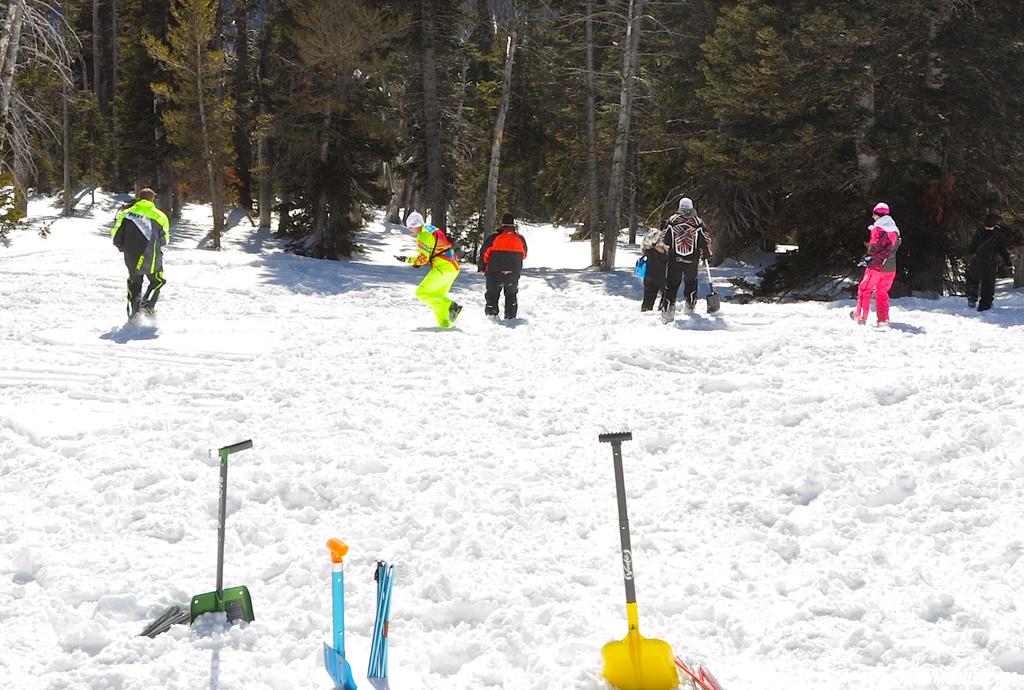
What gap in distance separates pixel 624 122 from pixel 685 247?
10.9 meters

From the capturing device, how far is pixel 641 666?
418 cm

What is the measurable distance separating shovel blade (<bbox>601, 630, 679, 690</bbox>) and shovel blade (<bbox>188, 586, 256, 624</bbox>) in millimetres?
2005

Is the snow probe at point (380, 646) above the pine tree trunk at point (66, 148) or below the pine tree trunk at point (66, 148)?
below

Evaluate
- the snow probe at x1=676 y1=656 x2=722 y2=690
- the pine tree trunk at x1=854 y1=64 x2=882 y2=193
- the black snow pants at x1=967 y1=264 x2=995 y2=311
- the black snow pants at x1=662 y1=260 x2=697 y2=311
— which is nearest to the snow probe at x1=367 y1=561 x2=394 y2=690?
the snow probe at x1=676 y1=656 x2=722 y2=690

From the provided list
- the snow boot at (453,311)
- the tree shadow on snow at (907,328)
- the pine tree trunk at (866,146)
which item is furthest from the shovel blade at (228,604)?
the pine tree trunk at (866,146)

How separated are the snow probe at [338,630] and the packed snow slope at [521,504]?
0.44 feet

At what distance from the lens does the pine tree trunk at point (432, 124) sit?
24.6 m

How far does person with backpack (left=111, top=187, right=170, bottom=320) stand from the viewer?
474 inches

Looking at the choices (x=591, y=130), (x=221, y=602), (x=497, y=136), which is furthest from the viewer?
(x=591, y=130)

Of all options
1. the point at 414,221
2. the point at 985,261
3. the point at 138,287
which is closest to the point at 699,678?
the point at 414,221

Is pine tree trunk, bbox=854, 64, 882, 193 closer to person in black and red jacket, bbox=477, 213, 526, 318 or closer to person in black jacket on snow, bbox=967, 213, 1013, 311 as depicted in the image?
person in black jacket on snow, bbox=967, 213, 1013, 311

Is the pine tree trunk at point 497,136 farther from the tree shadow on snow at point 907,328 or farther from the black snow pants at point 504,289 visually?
the tree shadow on snow at point 907,328

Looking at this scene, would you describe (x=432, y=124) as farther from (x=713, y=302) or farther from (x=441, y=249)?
(x=713, y=302)

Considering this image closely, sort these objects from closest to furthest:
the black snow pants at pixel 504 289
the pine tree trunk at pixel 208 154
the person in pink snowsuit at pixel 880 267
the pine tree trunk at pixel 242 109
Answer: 1. the person in pink snowsuit at pixel 880 267
2. the black snow pants at pixel 504 289
3. the pine tree trunk at pixel 208 154
4. the pine tree trunk at pixel 242 109
